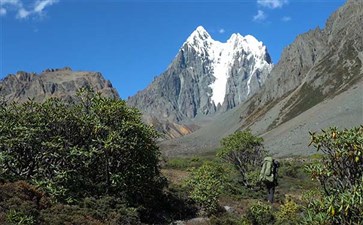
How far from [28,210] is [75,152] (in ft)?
20.8

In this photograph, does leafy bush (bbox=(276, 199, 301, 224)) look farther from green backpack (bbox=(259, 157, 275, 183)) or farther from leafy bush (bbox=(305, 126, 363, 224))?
leafy bush (bbox=(305, 126, 363, 224))

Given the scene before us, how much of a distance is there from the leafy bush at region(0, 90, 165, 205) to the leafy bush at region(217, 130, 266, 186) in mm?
19626

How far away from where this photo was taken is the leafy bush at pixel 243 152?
48312 millimetres

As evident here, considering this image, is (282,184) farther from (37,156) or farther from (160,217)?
(37,156)

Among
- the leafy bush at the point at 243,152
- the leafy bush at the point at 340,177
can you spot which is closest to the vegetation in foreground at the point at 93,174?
the leafy bush at the point at 340,177

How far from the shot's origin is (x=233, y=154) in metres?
49.7

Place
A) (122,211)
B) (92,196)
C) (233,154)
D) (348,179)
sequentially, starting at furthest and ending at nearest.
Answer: (233,154) → (92,196) → (122,211) → (348,179)

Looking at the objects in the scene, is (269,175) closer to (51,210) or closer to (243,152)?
(243,152)

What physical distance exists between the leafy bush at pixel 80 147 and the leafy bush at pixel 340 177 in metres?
14.2

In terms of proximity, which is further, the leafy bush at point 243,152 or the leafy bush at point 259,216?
the leafy bush at point 243,152

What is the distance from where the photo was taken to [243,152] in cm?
4928

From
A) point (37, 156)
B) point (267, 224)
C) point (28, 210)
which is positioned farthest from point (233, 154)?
point (28, 210)

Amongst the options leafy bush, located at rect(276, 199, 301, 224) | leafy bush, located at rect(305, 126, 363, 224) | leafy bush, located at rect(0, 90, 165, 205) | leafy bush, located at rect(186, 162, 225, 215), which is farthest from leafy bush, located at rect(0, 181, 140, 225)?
leafy bush, located at rect(305, 126, 363, 224)

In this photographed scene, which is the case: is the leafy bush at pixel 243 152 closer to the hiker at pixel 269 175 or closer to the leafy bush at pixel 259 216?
the hiker at pixel 269 175
